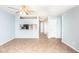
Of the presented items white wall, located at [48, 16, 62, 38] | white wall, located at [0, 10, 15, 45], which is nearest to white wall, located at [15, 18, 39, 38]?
white wall, located at [48, 16, 62, 38]

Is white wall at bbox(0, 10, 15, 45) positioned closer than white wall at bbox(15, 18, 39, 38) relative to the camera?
Yes

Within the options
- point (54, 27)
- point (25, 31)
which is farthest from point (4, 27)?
point (54, 27)

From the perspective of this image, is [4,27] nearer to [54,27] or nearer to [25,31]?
[25,31]

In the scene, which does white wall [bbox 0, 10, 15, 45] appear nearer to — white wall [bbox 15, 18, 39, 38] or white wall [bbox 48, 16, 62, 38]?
white wall [bbox 15, 18, 39, 38]

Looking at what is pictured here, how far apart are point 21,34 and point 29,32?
78 cm

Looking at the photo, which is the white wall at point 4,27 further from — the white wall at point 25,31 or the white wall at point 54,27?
the white wall at point 54,27

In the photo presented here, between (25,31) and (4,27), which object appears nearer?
(4,27)

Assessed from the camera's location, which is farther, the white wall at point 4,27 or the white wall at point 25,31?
the white wall at point 25,31

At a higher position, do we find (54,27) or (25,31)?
(54,27)

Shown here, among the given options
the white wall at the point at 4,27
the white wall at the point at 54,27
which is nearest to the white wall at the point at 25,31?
the white wall at the point at 54,27
